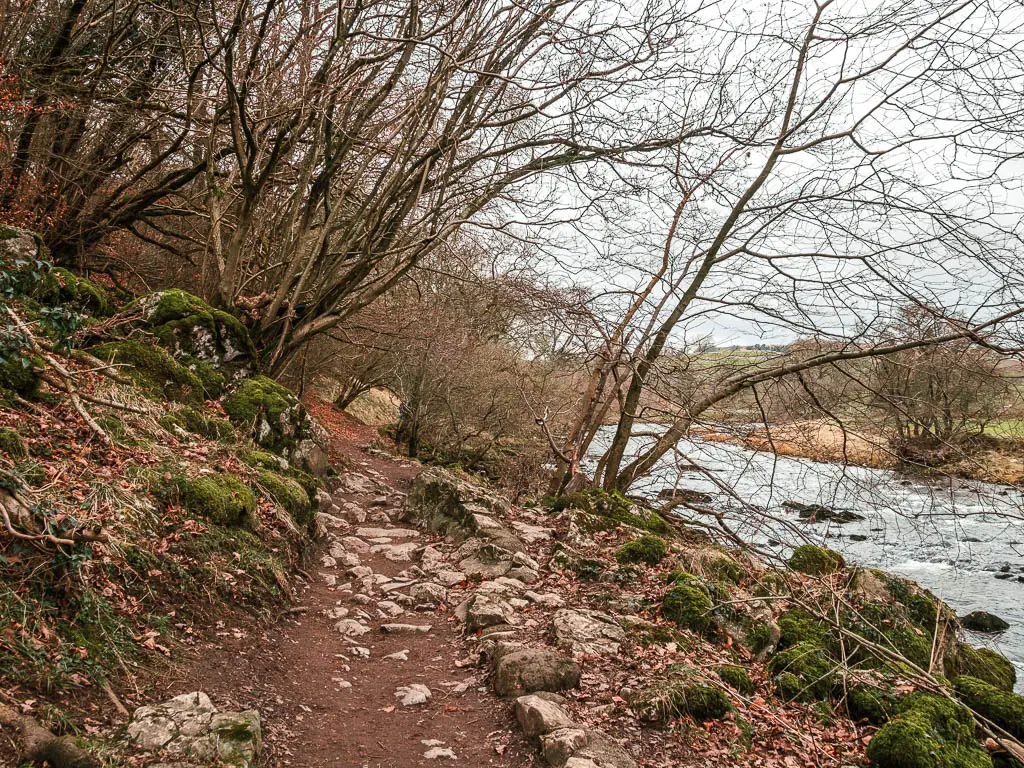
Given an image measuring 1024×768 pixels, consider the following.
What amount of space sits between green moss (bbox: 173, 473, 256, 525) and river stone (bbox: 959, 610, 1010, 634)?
414 inches

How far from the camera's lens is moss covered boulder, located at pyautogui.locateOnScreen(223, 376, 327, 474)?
7.43 m

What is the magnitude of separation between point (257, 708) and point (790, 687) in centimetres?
384

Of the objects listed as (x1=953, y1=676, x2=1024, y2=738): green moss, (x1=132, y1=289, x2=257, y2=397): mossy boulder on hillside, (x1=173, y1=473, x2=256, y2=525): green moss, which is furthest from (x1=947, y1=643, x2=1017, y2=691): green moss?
(x1=132, y1=289, x2=257, y2=397): mossy boulder on hillside

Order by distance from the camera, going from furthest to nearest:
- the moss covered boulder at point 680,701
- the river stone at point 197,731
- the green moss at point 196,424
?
the green moss at point 196,424 → the moss covered boulder at point 680,701 → the river stone at point 197,731

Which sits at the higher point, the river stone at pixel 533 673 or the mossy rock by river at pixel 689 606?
the mossy rock by river at pixel 689 606

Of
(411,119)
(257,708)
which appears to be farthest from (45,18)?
(257,708)

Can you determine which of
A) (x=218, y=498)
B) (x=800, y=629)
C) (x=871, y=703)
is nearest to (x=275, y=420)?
(x=218, y=498)

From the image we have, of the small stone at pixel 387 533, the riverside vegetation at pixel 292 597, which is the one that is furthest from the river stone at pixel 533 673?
the small stone at pixel 387 533

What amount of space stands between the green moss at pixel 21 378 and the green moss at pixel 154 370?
146cm

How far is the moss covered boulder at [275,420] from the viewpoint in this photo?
7.43 metres

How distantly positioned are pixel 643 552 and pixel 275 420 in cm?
477

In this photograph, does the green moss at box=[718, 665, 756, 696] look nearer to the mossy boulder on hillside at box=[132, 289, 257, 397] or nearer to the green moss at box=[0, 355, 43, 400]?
the green moss at box=[0, 355, 43, 400]

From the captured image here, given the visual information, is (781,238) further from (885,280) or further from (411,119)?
(411,119)

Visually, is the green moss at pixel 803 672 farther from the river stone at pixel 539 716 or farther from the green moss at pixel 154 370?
the green moss at pixel 154 370
